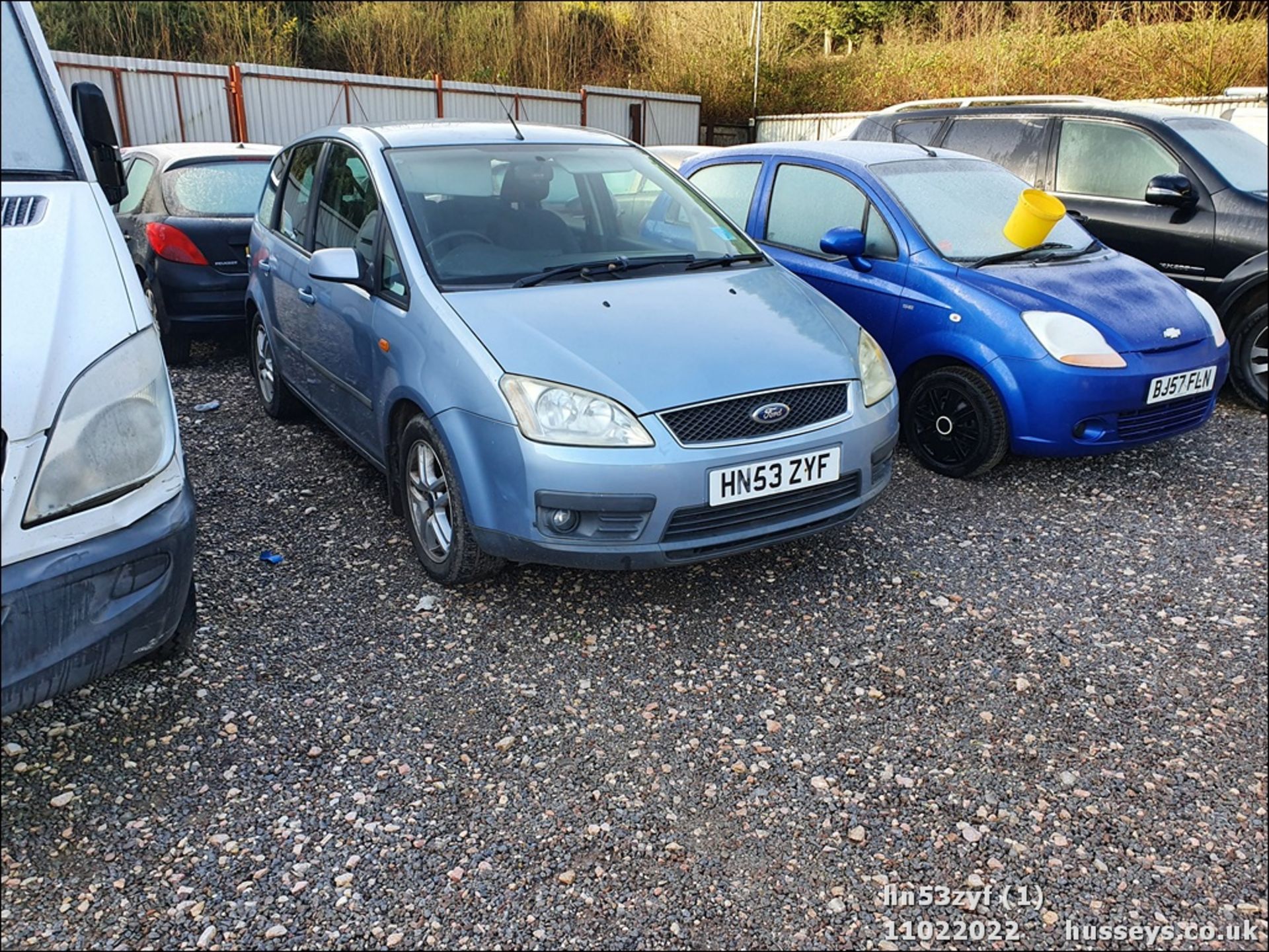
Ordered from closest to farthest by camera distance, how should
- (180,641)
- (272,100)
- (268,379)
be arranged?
(180,641)
(268,379)
(272,100)

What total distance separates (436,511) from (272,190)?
2612mm

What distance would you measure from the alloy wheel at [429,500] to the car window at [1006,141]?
5111 millimetres

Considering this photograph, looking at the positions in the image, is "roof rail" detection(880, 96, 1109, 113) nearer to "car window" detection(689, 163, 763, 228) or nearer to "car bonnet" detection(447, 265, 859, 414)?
"car window" detection(689, 163, 763, 228)

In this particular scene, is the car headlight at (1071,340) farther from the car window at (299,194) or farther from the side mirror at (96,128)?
the side mirror at (96,128)

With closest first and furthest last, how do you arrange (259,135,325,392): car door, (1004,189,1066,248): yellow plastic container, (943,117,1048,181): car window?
(259,135,325,392): car door
(1004,189,1066,248): yellow plastic container
(943,117,1048,181): car window

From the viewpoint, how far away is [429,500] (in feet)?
11.8

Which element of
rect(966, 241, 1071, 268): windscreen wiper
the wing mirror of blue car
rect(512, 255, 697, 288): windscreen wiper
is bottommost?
rect(966, 241, 1071, 268): windscreen wiper

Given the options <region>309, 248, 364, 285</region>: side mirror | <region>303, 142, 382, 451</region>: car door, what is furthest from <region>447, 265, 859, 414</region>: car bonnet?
<region>303, 142, 382, 451</region>: car door

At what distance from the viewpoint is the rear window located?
6.31m

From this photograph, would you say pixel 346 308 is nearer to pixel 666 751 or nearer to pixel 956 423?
pixel 666 751

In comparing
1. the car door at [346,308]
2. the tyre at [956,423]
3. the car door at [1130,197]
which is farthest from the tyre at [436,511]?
the car door at [1130,197]

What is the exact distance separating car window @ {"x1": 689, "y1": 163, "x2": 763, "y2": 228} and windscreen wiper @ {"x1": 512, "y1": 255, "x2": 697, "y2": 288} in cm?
193

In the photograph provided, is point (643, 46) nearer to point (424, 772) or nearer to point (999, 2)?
point (999, 2)

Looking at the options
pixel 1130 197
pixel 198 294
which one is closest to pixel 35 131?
pixel 198 294
